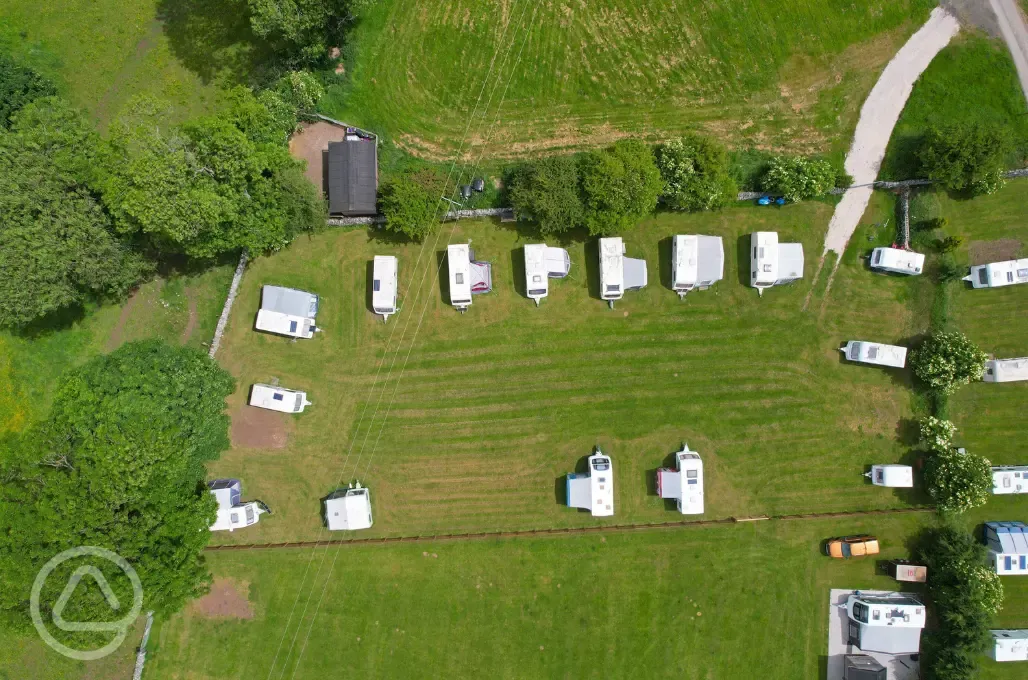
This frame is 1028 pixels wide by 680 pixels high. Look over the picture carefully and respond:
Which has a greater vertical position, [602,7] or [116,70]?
[602,7]

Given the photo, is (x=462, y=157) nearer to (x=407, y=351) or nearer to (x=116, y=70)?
(x=407, y=351)

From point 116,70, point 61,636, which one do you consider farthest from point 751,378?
point 116,70

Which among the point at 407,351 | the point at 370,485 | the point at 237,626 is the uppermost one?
the point at 407,351

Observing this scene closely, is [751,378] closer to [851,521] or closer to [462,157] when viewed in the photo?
[851,521]

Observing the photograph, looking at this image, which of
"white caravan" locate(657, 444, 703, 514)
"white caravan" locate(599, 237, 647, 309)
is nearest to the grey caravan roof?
"white caravan" locate(599, 237, 647, 309)

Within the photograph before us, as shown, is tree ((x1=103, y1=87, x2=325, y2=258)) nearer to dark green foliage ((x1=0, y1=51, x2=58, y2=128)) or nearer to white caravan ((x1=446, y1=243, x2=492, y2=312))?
white caravan ((x1=446, y1=243, x2=492, y2=312))

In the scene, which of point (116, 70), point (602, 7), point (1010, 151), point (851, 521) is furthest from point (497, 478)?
point (1010, 151)

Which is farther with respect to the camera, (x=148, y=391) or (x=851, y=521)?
(x=851, y=521)
